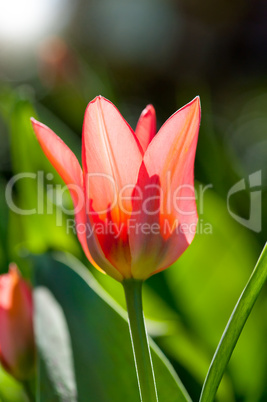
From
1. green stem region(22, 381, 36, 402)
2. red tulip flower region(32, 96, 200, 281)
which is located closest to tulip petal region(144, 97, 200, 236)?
red tulip flower region(32, 96, 200, 281)

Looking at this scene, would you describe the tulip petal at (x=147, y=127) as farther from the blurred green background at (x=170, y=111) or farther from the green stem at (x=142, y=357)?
the blurred green background at (x=170, y=111)

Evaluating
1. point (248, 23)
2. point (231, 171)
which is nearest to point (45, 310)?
point (231, 171)

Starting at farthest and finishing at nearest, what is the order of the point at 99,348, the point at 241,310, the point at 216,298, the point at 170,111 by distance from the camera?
1. the point at 170,111
2. the point at 216,298
3. the point at 99,348
4. the point at 241,310

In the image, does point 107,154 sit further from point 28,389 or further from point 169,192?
point 28,389

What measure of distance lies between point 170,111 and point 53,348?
1774 mm

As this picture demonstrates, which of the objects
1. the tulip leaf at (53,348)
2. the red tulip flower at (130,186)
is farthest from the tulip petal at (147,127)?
the tulip leaf at (53,348)

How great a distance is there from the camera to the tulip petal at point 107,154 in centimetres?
30

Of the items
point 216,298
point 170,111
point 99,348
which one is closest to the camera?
point 99,348

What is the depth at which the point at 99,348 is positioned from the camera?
1.30 feet

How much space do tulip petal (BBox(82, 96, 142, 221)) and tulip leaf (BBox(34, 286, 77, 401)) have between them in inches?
5.8

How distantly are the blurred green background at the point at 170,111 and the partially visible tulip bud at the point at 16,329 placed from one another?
61 mm

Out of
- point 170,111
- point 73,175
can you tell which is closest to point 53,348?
point 73,175

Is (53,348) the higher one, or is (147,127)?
(147,127)

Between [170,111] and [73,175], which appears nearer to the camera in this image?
[73,175]
